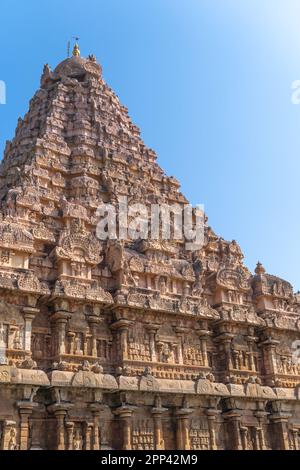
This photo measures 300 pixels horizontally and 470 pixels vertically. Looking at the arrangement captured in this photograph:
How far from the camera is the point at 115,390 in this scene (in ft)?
68.8

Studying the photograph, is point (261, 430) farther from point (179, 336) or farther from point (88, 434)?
point (88, 434)

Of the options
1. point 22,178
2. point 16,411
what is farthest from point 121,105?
point 16,411

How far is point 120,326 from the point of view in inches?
915

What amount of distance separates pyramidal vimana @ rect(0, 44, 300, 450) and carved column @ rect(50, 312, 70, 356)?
0.18 feet

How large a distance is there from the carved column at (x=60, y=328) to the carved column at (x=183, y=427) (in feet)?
17.8

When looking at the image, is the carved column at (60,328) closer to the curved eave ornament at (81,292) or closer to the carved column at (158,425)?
the curved eave ornament at (81,292)

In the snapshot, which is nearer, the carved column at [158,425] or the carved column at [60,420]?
the carved column at [60,420]

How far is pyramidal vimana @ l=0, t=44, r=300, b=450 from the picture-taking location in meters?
20.5

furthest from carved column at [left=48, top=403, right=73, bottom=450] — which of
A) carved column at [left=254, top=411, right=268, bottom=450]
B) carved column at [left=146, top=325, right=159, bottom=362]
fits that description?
carved column at [left=254, top=411, right=268, bottom=450]

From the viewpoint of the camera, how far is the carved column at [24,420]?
1895cm

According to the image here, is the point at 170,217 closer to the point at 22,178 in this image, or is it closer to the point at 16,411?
the point at 22,178

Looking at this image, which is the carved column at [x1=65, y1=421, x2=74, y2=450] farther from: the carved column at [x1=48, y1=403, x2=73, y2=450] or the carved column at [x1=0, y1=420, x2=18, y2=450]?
the carved column at [x1=0, y1=420, x2=18, y2=450]

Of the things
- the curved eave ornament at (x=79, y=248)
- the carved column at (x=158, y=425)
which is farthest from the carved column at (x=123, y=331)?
the curved eave ornament at (x=79, y=248)
